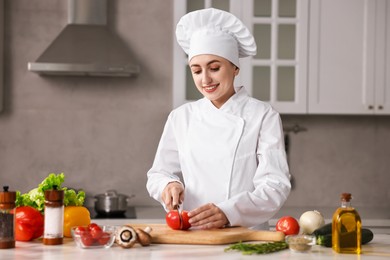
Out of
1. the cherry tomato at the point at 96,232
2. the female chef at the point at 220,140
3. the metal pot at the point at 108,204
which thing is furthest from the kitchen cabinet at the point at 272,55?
the cherry tomato at the point at 96,232

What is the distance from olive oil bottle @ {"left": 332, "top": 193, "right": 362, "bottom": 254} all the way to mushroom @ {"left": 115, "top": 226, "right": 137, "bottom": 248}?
1.86ft

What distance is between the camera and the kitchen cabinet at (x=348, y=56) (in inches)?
163

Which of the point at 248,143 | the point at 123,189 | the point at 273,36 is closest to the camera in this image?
the point at 248,143

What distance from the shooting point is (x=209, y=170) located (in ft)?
8.24

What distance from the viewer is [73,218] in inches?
85.0

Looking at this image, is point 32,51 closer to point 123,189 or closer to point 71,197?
point 123,189

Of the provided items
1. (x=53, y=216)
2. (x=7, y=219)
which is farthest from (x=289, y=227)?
(x=7, y=219)

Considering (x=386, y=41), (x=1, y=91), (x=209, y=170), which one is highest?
(x=386, y=41)

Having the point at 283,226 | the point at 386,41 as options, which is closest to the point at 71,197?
the point at 283,226

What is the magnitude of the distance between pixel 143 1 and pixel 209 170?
7.03ft

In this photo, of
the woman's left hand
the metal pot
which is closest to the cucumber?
the woman's left hand

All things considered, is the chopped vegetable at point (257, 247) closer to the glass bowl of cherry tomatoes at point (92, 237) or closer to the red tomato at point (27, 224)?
the glass bowl of cherry tomatoes at point (92, 237)

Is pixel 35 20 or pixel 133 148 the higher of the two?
pixel 35 20

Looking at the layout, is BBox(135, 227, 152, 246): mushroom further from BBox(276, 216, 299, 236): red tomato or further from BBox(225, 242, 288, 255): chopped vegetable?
BBox(276, 216, 299, 236): red tomato
